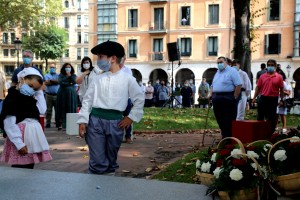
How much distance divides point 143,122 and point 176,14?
84.8 ft

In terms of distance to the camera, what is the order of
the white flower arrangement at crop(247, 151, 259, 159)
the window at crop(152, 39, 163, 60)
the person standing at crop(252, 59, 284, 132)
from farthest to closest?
the window at crop(152, 39, 163, 60)
the person standing at crop(252, 59, 284, 132)
the white flower arrangement at crop(247, 151, 259, 159)

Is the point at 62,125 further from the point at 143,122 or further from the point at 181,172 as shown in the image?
the point at 181,172

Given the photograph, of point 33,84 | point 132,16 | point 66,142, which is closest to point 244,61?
point 66,142

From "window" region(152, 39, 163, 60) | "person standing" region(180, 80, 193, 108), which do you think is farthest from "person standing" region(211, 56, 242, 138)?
"window" region(152, 39, 163, 60)

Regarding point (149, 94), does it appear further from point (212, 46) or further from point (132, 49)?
point (132, 49)

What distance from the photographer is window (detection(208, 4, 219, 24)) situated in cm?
3422

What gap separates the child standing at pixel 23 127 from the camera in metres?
3.92

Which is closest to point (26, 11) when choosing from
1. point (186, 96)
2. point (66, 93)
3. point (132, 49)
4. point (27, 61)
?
point (132, 49)

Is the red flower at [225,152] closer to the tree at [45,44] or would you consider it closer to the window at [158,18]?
the window at [158,18]

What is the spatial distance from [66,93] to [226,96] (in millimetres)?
4276

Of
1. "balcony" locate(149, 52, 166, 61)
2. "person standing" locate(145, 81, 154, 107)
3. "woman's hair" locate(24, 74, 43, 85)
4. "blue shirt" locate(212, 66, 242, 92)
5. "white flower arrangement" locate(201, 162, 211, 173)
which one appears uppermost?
"balcony" locate(149, 52, 166, 61)

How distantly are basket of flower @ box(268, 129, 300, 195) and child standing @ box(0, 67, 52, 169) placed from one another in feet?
8.27

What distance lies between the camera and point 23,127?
402cm

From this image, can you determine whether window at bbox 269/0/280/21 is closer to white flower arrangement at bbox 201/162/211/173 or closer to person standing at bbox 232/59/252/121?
person standing at bbox 232/59/252/121
